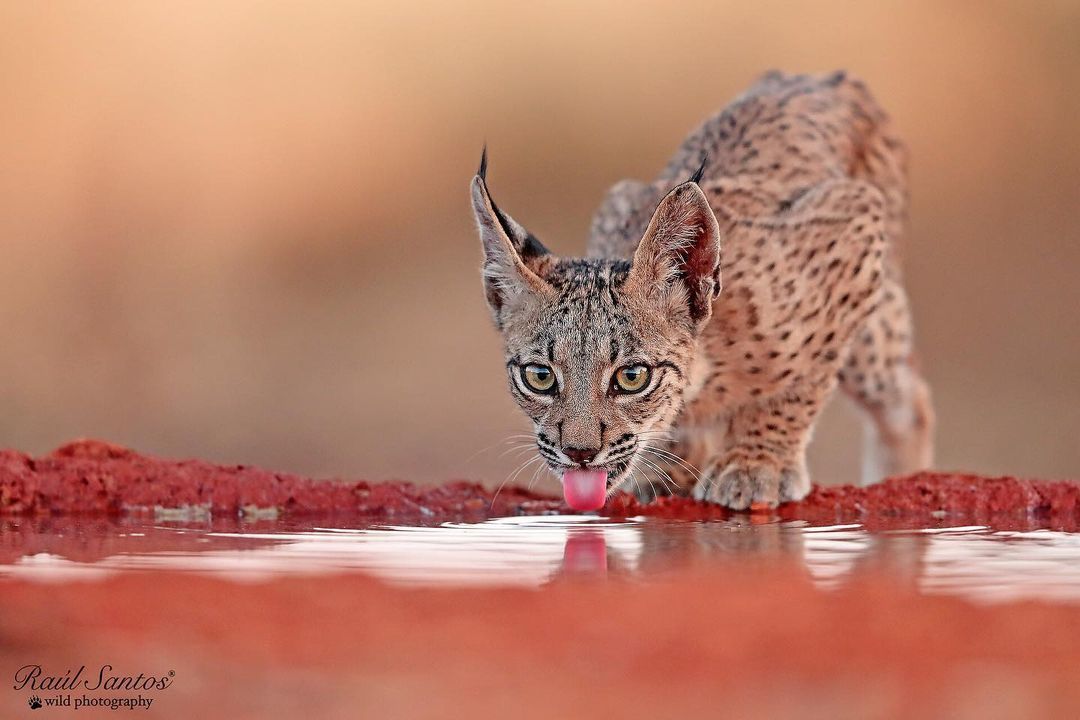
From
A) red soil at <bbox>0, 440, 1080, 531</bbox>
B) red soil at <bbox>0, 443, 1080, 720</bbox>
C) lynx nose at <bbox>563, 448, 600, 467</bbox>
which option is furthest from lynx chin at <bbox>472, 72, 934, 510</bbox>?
red soil at <bbox>0, 443, 1080, 720</bbox>

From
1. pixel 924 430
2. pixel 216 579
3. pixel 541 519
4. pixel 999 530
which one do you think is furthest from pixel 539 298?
pixel 924 430

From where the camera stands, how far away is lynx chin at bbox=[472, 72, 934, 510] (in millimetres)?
4203

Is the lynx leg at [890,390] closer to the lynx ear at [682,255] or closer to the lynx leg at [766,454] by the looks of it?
the lynx leg at [766,454]

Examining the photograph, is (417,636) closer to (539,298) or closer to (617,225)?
(539,298)

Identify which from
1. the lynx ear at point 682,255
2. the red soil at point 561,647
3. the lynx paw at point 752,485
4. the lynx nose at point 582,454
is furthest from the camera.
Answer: the lynx paw at point 752,485

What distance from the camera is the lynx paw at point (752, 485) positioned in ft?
15.6

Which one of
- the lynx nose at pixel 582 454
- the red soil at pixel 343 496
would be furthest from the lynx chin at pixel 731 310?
the red soil at pixel 343 496

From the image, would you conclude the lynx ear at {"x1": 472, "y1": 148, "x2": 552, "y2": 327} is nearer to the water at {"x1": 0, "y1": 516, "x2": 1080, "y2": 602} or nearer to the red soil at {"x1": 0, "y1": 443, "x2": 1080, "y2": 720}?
the water at {"x1": 0, "y1": 516, "x2": 1080, "y2": 602}

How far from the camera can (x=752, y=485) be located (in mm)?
4801

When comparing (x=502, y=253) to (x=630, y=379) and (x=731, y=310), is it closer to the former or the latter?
(x=630, y=379)

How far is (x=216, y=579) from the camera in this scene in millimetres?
2594

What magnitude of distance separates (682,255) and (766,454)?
3.46ft

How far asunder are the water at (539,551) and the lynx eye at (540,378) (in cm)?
43

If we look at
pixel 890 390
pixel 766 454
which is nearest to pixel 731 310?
pixel 766 454
